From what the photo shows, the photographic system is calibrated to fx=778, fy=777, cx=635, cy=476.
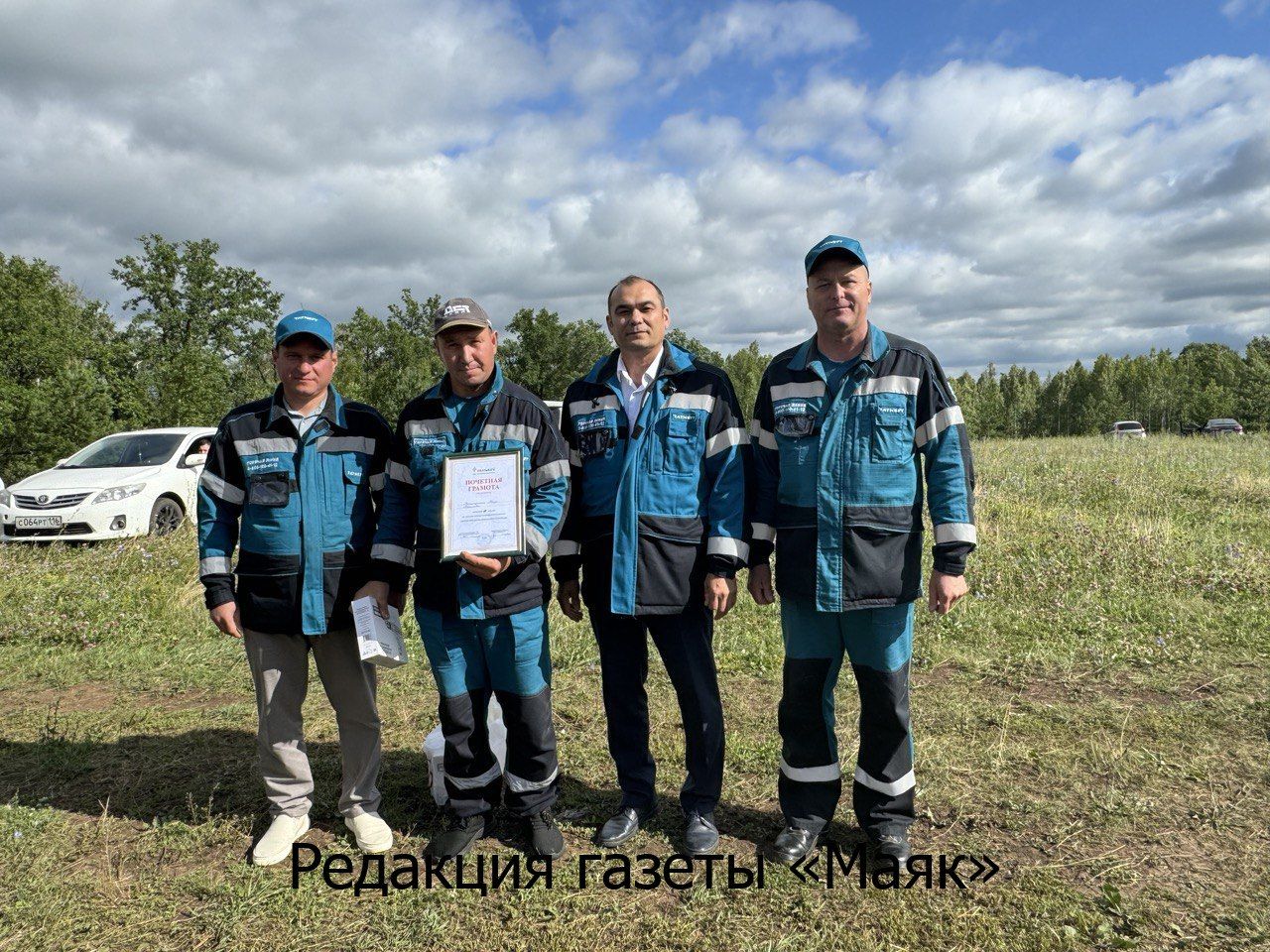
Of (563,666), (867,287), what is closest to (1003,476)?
(563,666)

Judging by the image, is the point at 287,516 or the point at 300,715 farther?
the point at 300,715

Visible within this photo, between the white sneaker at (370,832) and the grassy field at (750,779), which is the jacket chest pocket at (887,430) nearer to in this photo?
the grassy field at (750,779)

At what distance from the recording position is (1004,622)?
618 cm

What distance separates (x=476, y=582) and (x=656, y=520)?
750 millimetres

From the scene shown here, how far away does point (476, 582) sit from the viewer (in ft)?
10.0

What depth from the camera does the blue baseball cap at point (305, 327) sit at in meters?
3.12

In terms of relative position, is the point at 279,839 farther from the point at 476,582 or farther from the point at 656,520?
the point at 656,520

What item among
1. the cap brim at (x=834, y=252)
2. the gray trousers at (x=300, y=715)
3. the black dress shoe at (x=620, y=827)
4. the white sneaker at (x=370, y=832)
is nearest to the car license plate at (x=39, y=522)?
the gray trousers at (x=300, y=715)

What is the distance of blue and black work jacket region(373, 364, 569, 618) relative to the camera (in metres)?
3.08

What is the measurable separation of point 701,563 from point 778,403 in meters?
0.73

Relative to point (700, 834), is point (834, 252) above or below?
above

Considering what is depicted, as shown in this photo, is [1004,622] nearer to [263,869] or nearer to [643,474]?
[643,474]

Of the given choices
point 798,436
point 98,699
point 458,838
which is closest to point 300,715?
point 458,838

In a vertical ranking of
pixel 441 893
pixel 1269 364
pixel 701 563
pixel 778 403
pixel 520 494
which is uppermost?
pixel 1269 364
